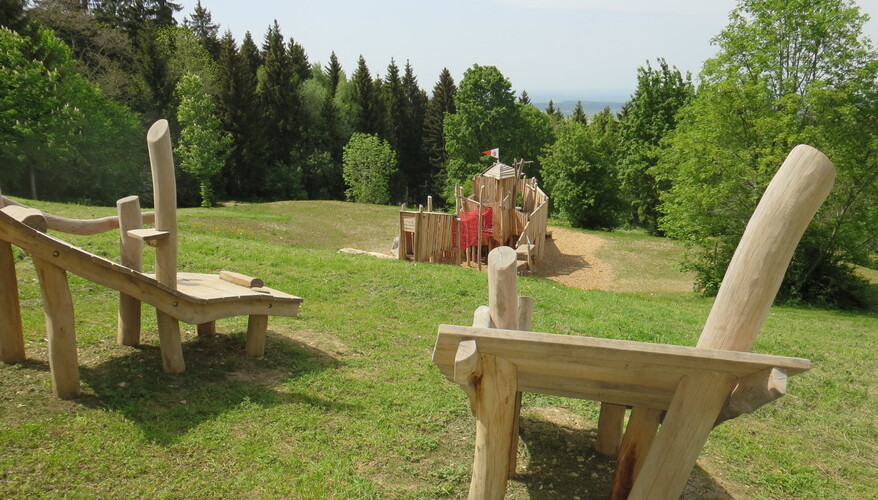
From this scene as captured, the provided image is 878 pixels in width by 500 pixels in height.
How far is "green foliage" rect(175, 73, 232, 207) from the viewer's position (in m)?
36.2

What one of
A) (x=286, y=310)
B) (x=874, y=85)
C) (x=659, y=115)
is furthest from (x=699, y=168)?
(x=659, y=115)

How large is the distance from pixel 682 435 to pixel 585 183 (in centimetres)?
3486

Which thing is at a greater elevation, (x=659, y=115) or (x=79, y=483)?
(x=659, y=115)

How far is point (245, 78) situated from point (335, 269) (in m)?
36.7

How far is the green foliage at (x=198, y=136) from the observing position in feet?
119

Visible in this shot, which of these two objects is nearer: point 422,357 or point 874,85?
point 422,357

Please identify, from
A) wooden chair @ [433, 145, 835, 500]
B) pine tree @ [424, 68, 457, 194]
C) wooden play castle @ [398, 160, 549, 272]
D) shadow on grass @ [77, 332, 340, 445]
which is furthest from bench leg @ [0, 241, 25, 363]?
pine tree @ [424, 68, 457, 194]

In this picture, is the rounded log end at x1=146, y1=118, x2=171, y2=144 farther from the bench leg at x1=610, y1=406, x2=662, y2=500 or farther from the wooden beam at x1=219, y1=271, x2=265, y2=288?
the bench leg at x1=610, y1=406, x2=662, y2=500

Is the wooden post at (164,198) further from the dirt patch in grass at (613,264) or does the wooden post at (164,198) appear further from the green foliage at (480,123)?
the green foliage at (480,123)

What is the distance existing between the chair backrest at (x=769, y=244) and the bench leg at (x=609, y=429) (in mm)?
1629

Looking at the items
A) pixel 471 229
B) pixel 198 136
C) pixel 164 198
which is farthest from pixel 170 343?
pixel 198 136

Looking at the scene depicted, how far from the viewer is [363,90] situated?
50688 mm

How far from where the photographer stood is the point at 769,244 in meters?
2.89

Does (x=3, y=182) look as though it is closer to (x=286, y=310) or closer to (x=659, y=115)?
(x=286, y=310)
